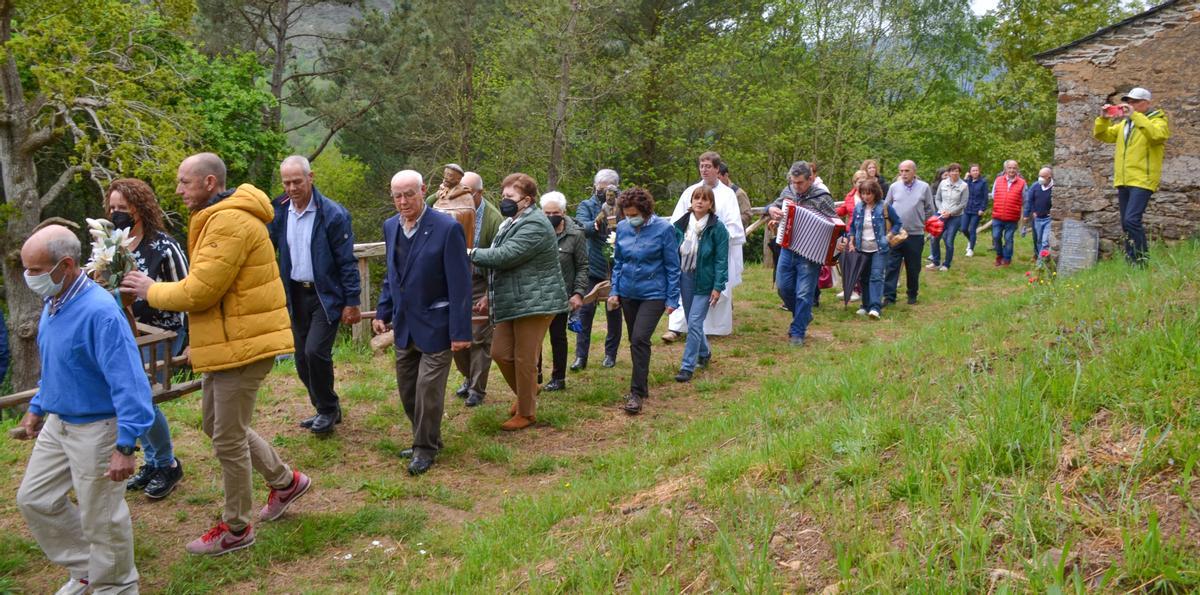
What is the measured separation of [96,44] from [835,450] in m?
22.6

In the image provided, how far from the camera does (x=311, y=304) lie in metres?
5.74

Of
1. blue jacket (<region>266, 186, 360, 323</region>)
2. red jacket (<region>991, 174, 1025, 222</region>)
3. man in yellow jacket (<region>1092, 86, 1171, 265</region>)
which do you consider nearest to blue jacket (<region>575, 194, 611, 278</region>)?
blue jacket (<region>266, 186, 360, 323</region>)

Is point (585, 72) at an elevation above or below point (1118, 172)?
above

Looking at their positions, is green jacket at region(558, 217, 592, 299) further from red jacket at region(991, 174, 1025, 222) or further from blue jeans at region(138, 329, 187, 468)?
red jacket at region(991, 174, 1025, 222)

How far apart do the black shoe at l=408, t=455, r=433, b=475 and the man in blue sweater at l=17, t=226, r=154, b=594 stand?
1.99m

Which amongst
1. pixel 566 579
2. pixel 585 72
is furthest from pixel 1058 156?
pixel 585 72

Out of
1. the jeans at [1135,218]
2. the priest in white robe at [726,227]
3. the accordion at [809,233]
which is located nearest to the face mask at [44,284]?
the priest in white robe at [726,227]

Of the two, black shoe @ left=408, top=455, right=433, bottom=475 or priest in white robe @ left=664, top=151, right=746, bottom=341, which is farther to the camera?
priest in white robe @ left=664, top=151, right=746, bottom=341

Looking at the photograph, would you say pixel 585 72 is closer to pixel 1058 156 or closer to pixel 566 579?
pixel 1058 156

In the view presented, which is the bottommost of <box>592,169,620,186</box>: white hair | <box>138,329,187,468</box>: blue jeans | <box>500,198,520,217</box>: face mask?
<box>138,329,187,468</box>: blue jeans

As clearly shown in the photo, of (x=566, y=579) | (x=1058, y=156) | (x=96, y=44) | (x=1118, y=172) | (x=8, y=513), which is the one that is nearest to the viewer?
(x=566, y=579)

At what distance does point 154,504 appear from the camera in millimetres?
4992

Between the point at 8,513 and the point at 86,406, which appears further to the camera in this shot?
the point at 8,513

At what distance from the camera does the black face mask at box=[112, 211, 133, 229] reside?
5270 mm
